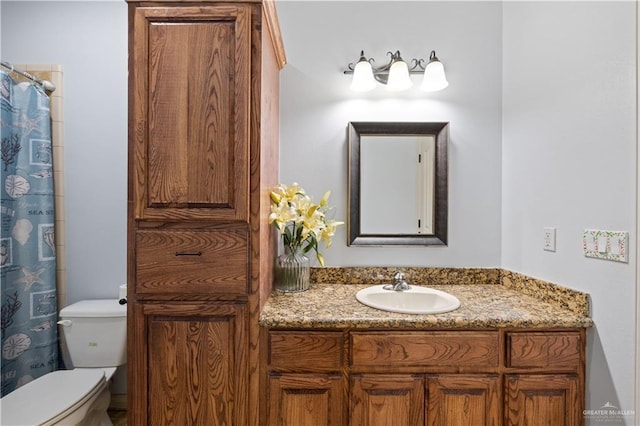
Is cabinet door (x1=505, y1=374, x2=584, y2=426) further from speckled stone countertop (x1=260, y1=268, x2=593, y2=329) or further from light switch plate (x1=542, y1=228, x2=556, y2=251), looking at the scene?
light switch plate (x1=542, y1=228, x2=556, y2=251)

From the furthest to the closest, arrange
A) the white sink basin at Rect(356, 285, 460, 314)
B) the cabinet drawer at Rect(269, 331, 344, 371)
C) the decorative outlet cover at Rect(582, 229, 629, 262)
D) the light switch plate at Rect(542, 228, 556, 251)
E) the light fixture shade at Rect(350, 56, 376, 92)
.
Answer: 1. the light fixture shade at Rect(350, 56, 376, 92)
2. the white sink basin at Rect(356, 285, 460, 314)
3. the light switch plate at Rect(542, 228, 556, 251)
4. the cabinet drawer at Rect(269, 331, 344, 371)
5. the decorative outlet cover at Rect(582, 229, 629, 262)

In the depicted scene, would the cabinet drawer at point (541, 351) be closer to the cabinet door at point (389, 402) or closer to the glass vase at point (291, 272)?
the cabinet door at point (389, 402)

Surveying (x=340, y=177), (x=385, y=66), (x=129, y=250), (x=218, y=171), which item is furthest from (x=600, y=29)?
(x=129, y=250)

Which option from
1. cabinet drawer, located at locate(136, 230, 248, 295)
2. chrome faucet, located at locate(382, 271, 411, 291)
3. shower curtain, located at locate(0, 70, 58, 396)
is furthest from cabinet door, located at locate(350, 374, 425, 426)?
shower curtain, located at locate(0, 70, 58, 396)

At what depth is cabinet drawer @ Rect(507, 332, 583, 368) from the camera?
129 cm

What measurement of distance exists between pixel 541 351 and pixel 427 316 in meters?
0.46

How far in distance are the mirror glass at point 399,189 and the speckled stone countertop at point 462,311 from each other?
1.24 feet

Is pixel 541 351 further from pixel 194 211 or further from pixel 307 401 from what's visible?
pixel 194 211

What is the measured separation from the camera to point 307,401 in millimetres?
1295

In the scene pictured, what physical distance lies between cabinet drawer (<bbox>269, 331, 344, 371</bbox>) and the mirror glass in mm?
688

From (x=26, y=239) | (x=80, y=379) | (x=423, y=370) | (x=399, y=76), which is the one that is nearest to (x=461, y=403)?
(x=423, y=370)

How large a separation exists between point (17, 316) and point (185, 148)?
5.14 feet

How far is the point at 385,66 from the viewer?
1840 mm

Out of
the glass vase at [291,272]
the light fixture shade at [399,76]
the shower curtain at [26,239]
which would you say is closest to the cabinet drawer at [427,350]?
the glass vase at [291,272]
